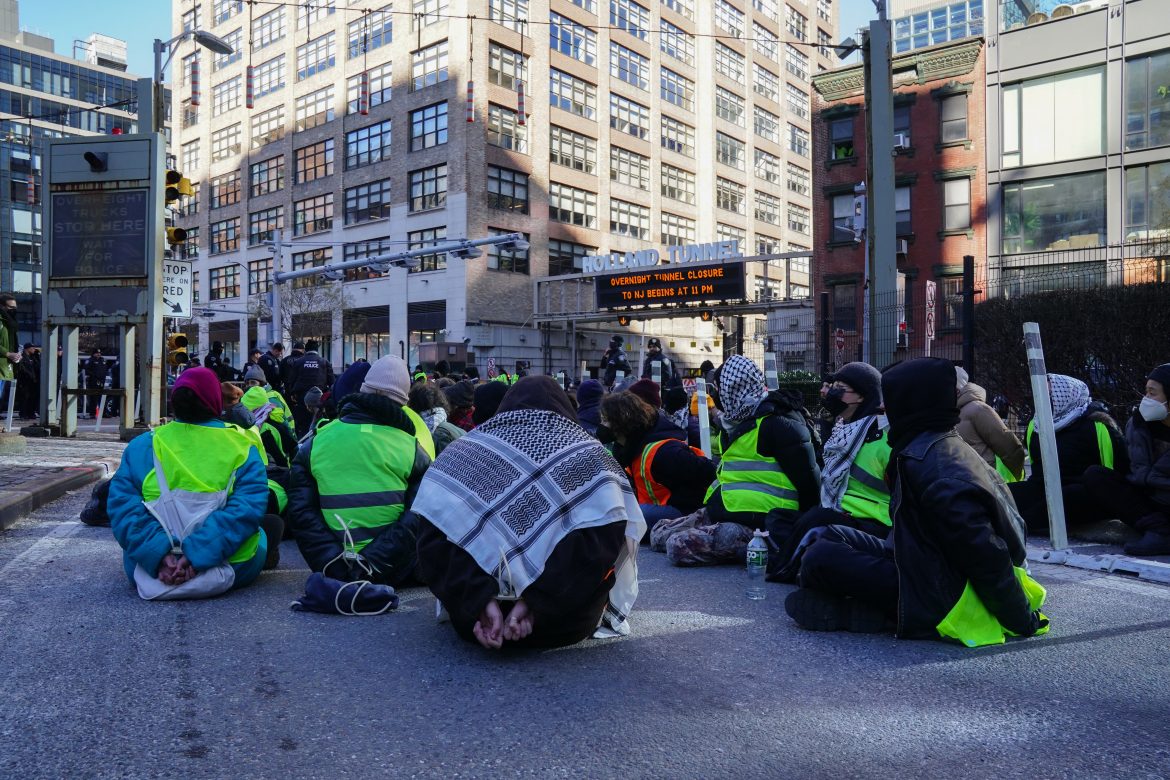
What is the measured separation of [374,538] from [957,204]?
3157 cm

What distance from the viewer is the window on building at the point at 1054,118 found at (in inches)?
1166

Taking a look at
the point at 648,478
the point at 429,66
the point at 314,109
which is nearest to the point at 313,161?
the point at 314,109

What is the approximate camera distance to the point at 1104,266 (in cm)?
1391

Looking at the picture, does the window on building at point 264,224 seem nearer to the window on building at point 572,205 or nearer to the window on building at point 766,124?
the window on building at point 572,205

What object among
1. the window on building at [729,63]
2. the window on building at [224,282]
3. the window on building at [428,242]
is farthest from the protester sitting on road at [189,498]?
the window on building at [729,63]

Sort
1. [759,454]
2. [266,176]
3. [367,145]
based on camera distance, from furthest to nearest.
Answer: [266,176], [367,145], [759,454]

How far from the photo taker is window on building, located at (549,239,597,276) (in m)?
48.2

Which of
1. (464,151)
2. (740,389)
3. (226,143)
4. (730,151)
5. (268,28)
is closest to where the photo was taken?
(740,389)

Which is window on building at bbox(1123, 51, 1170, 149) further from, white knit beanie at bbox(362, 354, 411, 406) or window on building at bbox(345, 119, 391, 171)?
window on building at bbox(345, 119, 391, 171)

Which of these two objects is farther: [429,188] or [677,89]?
[677,89]

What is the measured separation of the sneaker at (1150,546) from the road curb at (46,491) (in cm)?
892

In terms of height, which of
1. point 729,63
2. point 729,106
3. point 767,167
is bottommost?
point 767,167

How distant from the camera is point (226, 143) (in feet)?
190

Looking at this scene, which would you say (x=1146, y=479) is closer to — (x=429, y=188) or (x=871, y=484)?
(x=871, y=484)
